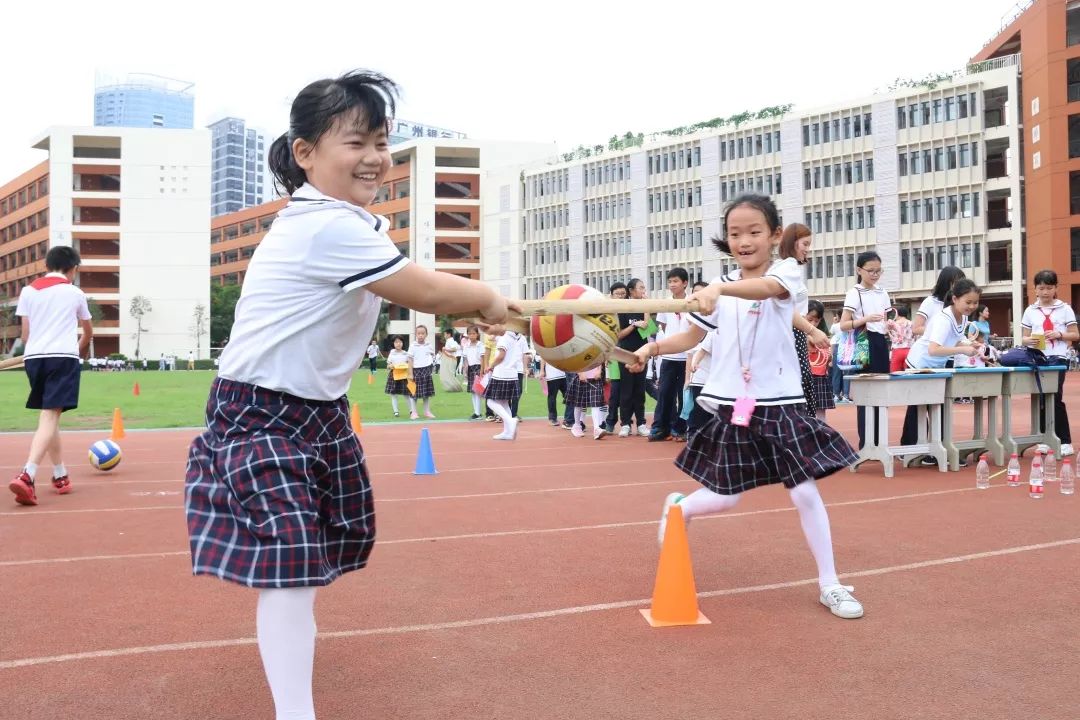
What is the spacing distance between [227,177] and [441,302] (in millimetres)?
208018

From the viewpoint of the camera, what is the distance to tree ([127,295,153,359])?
261ft

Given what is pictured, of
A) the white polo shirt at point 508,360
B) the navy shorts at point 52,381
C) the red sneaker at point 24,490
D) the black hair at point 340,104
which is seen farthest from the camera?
the white polo shirt at point 508,360

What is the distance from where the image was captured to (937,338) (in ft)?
29.1

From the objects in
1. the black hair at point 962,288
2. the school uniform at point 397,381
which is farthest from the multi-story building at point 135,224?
the black hair at point 962,288

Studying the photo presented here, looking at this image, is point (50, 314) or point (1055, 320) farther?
point (1055, 320)

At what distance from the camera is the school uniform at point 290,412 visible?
8.23ft

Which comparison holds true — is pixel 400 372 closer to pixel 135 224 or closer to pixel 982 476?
pixel 982 476

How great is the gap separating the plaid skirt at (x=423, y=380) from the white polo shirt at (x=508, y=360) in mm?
4011

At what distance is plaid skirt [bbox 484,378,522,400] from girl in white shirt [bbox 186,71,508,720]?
36.1 ft

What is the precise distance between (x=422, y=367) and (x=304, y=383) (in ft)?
50.5

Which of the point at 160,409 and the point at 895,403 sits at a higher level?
the point at 895,403

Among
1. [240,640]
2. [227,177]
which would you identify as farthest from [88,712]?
[227,177]

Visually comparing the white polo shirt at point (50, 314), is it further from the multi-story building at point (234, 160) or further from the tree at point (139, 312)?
the multi-story building at point (234, 160)

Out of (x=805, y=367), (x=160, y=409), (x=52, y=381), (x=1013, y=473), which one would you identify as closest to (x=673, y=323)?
(x=805, y=367)
